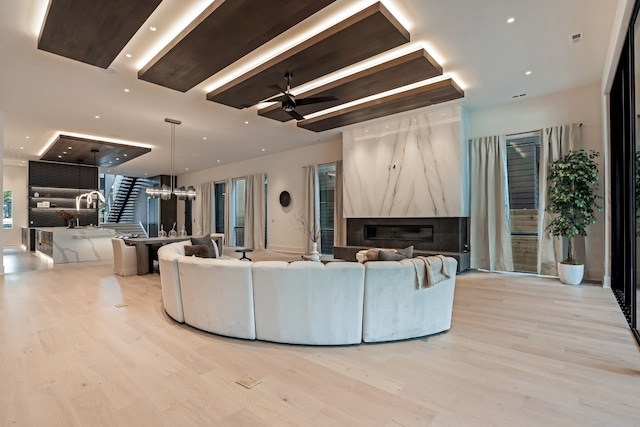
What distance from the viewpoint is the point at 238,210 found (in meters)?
12.4

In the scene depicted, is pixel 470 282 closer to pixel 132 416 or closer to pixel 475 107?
pixel 475 107

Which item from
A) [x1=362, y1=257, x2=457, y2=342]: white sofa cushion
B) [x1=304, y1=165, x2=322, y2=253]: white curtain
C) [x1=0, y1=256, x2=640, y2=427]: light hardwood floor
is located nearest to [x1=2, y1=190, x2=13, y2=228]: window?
[x1=0, y1=256, x2=640, y2=427]: light hardwood floor

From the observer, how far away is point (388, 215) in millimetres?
7246

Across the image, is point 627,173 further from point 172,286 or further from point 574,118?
point 172,286

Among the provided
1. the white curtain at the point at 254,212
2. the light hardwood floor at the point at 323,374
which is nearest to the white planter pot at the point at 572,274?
the light hardwood floor at the point at 323,374

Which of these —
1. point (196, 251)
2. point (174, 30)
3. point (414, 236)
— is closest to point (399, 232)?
point (414, 236)

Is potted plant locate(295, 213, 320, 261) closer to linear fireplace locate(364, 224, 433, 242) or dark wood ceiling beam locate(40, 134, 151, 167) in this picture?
linear fireplace locate(364, 224, 433, 242)

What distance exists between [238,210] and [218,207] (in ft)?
5.00

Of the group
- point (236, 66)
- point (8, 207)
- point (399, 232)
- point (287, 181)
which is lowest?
point (399, 232)

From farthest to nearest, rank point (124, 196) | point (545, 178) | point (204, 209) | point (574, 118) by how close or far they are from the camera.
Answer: point (124, 196) < point (204, 209) < point (545, 178) < point (574, 118)

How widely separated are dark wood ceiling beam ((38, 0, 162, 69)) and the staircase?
45.4 feet

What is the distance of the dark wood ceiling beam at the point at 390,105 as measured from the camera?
213 inches

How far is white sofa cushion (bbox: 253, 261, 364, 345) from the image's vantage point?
2.85 meters

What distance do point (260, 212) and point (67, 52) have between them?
7.63m
